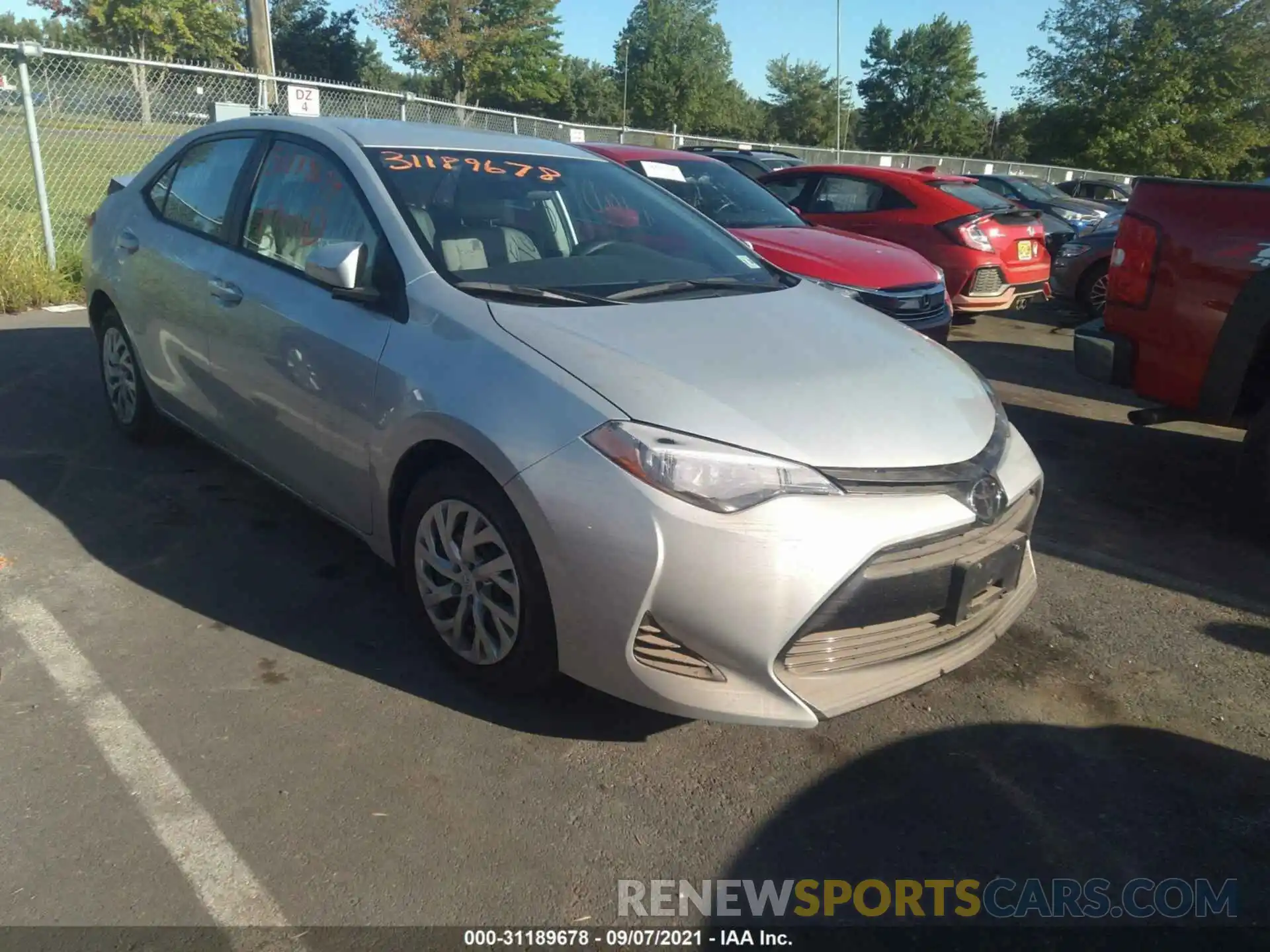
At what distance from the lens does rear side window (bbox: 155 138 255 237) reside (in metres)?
4.16

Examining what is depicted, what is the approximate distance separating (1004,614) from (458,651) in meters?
1.65

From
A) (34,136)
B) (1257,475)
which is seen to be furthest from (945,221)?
(34,136)

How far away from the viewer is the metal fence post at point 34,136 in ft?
26.7

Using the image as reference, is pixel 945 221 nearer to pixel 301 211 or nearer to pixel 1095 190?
pixel 301 211

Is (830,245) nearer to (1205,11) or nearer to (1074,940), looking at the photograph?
(1074,940)

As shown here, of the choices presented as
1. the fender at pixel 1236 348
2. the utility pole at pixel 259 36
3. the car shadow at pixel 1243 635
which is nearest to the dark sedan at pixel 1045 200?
the utility pole at pixel 259 36

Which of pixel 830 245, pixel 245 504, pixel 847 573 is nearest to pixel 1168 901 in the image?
pixel 847 573

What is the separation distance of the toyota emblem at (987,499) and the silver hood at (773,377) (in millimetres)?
98

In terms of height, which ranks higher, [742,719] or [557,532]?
[557,532]

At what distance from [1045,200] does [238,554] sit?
639 inches

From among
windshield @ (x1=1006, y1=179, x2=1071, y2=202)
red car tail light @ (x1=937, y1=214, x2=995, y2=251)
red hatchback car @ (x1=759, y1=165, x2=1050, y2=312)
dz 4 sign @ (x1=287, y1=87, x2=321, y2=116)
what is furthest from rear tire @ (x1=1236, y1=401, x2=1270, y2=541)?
windshield @ (x1=1006, y1=179, x2=1071, y2=202)

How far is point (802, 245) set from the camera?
23.1ft

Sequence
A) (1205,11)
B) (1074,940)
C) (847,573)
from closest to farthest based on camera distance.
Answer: (1074,940), (847,573), (1205,11)

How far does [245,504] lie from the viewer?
4461 mm
